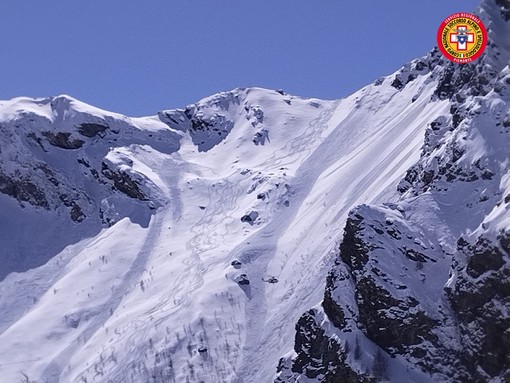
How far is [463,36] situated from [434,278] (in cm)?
2587

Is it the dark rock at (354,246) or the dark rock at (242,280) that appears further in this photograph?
the dark rock at (242,280)

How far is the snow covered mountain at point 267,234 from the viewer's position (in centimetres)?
5500

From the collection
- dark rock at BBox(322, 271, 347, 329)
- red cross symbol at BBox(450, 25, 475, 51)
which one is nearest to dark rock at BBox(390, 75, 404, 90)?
red cross symbol at BBox(450, 25, 475, 51)

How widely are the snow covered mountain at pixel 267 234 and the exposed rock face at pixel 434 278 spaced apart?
121mm

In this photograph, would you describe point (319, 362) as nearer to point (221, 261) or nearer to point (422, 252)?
point (422, 252)

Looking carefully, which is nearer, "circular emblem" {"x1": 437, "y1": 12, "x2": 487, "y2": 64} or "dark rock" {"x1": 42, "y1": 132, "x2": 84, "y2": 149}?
"circular emblem" {"x1": 437, "y1": 12, "x2": 487, "y2": 64}

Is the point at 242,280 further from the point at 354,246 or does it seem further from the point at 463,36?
the point at 463,36

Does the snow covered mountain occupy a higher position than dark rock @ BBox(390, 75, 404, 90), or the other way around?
dark rock @ BBox(390, 75, 404, 90)

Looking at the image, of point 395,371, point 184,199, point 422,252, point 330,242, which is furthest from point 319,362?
point 184,199

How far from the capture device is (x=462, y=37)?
7312 cm

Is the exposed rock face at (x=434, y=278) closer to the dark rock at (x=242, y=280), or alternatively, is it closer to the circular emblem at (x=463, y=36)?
the circular emblem at (x=463, y=36)

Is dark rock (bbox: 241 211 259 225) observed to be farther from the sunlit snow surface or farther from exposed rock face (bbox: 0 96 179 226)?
exposed rock face (bbox: 0 96 179 226)

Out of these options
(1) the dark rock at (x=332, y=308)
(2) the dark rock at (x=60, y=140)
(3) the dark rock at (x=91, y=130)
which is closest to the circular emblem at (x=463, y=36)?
(1) the dark rock at (x=332, y=308)

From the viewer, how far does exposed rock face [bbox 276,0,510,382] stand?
52.8 meters
